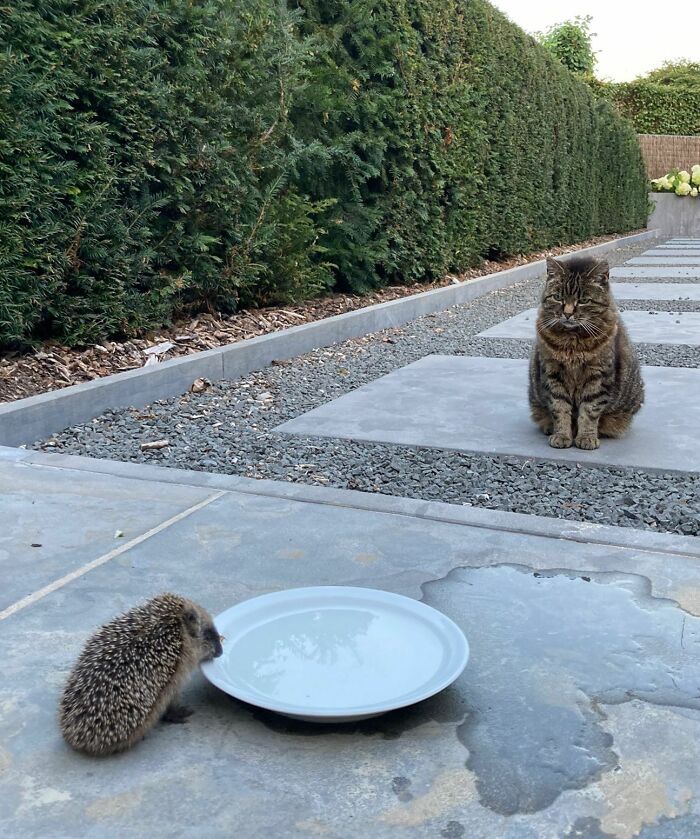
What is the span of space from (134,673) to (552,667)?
107 centimetres

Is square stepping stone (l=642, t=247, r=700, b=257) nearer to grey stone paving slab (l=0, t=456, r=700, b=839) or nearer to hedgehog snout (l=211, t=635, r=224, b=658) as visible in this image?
grey stone paving slab (l=0, t=456, r=700, b=839)

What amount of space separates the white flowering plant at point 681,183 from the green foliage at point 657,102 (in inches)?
148

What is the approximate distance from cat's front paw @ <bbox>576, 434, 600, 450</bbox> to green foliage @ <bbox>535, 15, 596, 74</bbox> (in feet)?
124

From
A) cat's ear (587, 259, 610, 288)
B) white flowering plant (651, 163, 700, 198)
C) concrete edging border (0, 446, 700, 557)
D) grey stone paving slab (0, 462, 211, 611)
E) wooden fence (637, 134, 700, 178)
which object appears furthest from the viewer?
wooden fence (637, 134, 700, 178)

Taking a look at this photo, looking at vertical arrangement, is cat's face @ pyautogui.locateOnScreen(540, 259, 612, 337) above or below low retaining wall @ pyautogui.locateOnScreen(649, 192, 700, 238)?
above

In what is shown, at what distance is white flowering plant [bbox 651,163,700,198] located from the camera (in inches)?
1029

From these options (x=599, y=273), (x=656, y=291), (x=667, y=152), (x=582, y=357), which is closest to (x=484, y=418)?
(x=582, y=357)

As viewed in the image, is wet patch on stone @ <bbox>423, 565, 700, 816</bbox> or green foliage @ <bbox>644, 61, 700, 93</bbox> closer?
wet patch on stone @ <bbox>423, 565, 700, 816</bbox>

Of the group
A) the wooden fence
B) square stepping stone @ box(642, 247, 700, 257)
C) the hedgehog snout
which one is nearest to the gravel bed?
the hedgehog snout

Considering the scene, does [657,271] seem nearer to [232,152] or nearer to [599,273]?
[232,152]

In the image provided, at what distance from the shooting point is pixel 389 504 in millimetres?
3373

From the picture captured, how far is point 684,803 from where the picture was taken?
1648 millimetres

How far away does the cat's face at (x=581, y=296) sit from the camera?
4.14 m

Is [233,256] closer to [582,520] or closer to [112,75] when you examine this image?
[112,75]
